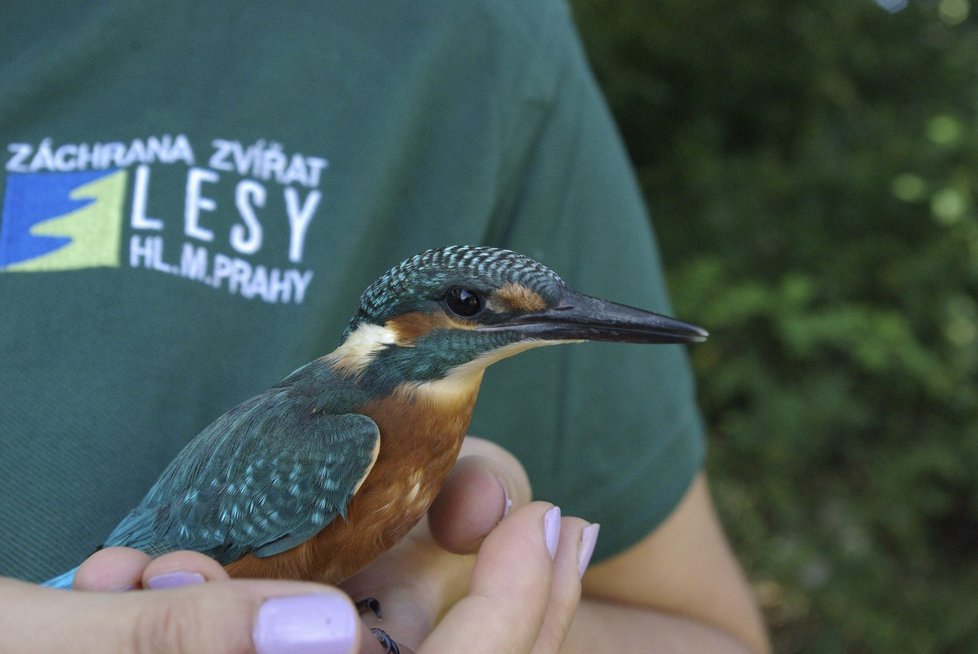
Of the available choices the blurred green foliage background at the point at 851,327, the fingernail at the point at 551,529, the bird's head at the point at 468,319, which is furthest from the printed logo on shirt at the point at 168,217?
the blurred green foliage background at the point at 851,327

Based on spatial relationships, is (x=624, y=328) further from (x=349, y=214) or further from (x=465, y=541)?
(x=349, y=214)

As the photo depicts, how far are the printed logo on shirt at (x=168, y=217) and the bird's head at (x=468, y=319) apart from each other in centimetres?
24

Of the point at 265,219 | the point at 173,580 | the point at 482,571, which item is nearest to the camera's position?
the point at 173,580

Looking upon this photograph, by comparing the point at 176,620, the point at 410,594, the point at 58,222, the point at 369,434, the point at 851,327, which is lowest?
the point at 410,594

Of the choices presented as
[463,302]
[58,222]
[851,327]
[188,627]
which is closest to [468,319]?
[463,302]

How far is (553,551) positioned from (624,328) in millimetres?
281

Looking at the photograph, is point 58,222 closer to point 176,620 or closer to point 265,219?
point 265,219

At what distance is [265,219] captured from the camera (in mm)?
1436

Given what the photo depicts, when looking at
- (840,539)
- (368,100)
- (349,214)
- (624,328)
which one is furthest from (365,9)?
(840,539)

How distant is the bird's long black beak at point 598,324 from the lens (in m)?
1.13

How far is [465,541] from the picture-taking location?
1.24m

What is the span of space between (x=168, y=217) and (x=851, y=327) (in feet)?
9.58

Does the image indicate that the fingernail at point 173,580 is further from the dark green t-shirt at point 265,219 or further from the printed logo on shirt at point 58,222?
the printed logo on shirt at point 58,222

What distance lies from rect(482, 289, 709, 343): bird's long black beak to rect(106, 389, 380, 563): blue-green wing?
243 mm
